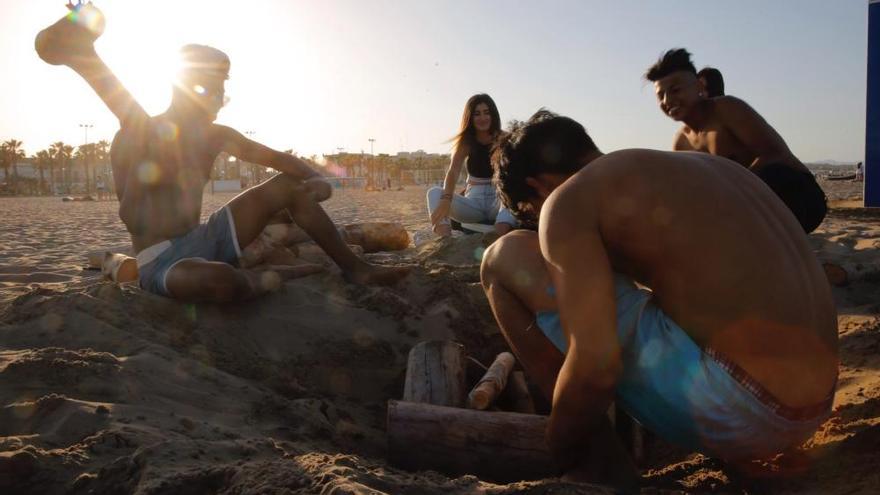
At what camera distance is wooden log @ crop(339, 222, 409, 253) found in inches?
284

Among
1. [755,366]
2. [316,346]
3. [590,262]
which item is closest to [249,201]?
[316,346]

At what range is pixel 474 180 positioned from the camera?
718cm

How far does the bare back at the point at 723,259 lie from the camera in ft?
5.56

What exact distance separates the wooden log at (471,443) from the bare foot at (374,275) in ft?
6.59

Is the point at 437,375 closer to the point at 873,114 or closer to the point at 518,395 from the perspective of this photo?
the point at 518,395

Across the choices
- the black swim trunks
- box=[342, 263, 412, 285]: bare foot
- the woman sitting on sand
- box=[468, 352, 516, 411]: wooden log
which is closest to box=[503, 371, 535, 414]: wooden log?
box=[468, 352, 516, 411]: wooden log

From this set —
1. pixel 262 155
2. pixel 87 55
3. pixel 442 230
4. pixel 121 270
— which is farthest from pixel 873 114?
pixel 87 55

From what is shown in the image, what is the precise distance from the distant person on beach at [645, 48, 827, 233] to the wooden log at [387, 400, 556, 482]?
2.67m

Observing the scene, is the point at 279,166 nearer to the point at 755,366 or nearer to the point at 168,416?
the point at 168,416

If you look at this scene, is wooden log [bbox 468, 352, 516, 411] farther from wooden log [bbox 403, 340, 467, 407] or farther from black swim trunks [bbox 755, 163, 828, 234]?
black swim trunks [bbox 755, 163, 828, 234]

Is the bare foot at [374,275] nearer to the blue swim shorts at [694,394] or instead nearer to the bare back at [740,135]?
the bare back at [740,135]

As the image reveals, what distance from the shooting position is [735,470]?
204cm

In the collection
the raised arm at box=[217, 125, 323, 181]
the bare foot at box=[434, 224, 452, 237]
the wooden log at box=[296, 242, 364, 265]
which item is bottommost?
the wooden log at box=[296, 242, 364, 265]

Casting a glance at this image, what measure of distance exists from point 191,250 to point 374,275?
3.81 ft
